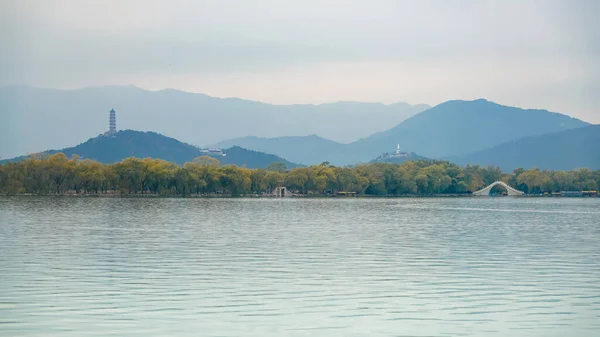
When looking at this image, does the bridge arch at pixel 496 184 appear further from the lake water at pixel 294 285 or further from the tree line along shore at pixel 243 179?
the lake water at pixel 294 285

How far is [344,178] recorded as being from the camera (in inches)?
5714

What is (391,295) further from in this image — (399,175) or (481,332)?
(399,175)

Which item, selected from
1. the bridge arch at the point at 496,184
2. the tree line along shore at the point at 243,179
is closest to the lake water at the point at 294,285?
the tree line along shore at the point at 243,179

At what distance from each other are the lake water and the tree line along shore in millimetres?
78584

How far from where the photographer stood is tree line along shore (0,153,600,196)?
112 m

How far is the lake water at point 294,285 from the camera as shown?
14.7m

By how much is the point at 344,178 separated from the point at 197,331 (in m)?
131

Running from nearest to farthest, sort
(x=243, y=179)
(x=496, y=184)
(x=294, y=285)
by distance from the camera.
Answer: (x=294, y=285)
(x=243, y=179)
(x=496, y=184)

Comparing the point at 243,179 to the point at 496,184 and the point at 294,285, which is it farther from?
the point at 294,285

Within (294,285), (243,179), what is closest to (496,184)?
(243,179)

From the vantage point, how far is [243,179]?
419 ft

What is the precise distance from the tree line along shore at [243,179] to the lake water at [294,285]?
78.6 meters

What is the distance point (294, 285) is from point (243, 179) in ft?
356

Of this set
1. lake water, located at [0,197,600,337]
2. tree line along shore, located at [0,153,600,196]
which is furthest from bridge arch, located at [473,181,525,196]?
lake water, located at [0,197,600,337]
